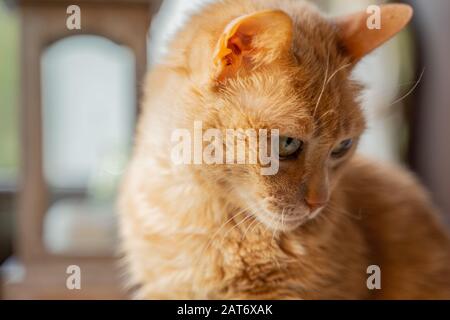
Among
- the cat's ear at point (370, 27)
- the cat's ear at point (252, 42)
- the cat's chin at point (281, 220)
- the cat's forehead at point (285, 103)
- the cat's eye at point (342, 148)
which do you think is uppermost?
the cat's ear at point (370, 27)

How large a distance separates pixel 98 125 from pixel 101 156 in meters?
0.08

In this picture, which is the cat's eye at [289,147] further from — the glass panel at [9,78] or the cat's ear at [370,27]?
the glass panel at [9,78]

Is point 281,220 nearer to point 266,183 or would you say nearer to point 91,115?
point 266,183

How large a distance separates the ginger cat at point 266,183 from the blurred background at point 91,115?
0.63 ft

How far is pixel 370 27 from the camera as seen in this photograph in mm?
732

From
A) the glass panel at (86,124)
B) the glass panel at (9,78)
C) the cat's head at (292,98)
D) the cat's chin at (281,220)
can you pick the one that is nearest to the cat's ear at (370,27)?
the cat's head at (292,98)

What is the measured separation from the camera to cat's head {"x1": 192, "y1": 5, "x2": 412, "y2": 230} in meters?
0.65

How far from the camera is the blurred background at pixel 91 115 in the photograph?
105 centimetres

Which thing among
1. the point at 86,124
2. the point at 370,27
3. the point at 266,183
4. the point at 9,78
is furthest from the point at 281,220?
the point at 9,78

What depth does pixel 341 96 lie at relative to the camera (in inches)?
27.9

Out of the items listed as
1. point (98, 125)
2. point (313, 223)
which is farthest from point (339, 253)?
point (98, 125)

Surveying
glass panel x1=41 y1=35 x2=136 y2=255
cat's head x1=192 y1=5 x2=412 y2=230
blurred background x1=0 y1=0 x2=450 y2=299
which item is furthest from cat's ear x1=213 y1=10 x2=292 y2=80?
glass panel x1=41 y1=35 x2=136 y2=255

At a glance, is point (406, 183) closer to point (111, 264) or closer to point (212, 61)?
point (212, 61)

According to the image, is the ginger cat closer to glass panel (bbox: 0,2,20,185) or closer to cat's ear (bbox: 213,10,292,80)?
cat's ear (bbox: 213,10,292,80)
